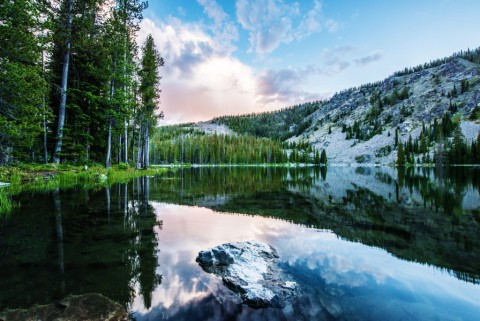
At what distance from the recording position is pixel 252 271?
5.33 metres

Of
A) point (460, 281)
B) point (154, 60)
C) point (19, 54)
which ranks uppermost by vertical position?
point (154, 60)

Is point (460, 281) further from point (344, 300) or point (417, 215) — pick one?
point (417, 215)

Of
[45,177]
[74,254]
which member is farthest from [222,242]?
[45,177]

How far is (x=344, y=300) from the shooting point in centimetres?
440

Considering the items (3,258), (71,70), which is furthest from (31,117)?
(3,258)

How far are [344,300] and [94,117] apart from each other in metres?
31.1

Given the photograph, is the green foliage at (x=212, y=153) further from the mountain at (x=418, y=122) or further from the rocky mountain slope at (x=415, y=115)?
the rocky mountain slope at (x=415, y=115)

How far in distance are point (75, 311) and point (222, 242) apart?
454 centimetres

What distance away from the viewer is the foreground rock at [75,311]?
131 inches

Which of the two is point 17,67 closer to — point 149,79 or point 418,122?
point 149,79

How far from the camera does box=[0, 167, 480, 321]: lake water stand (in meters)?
4.07

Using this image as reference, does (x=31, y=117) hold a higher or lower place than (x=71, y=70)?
lower

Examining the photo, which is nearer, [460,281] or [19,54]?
→ [460,281]

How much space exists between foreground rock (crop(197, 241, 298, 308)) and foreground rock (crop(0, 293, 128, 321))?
2.07 m
